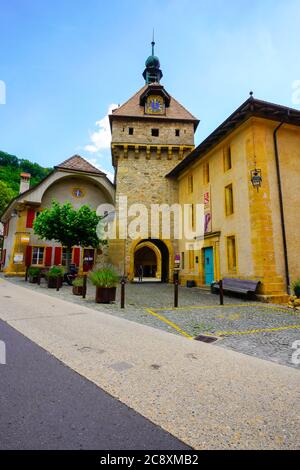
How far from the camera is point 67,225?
48.5ft

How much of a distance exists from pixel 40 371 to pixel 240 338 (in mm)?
3451

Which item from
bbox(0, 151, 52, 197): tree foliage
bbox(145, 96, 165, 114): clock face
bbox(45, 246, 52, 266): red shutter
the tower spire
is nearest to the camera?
bbox(45, 246, 52, 266): red shutter

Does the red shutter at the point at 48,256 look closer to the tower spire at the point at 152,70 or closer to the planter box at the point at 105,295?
the planter box at the point at 105,295

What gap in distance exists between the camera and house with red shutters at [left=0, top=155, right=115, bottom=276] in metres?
20.5

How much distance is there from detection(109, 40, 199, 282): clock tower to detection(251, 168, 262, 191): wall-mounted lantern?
29.8ft

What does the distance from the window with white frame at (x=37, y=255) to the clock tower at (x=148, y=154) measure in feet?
21.8

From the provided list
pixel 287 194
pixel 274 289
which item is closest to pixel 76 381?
pixel 274 289

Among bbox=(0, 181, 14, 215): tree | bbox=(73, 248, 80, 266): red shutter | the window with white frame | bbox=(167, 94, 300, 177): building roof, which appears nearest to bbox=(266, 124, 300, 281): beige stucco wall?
bbox=(167, 94, 300, 177): building roof

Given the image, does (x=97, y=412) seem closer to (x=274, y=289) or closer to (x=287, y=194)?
(x=274, y=289)

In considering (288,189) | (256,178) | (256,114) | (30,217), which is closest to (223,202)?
(256,178)

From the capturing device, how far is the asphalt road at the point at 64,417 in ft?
5.84

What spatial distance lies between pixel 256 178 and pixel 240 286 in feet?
14.9

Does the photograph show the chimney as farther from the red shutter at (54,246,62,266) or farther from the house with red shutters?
the red shutter at (54,246,62,266)

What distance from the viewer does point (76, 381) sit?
2.77 metres
